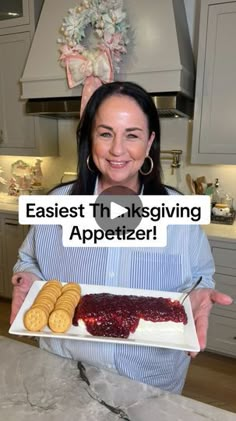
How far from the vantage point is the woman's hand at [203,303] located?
0.75m

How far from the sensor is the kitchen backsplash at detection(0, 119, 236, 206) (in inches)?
86.4

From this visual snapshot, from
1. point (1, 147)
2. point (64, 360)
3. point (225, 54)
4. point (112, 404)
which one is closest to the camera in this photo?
point (112, 404)

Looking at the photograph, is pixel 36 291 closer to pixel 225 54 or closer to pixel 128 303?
pixel 128 303

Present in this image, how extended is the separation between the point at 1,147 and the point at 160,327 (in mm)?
2221

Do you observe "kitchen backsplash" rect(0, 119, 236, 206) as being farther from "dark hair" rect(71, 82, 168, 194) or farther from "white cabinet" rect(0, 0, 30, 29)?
"dark hair" rect(71, 82, 168, 194)

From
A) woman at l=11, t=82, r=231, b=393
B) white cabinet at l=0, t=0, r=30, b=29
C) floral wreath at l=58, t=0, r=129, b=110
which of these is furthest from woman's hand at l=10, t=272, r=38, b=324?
white cabinet at l=0, t=0, r=30, b=29

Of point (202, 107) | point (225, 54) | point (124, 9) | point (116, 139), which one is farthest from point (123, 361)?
point (124, 9)

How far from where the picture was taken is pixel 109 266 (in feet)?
3.01

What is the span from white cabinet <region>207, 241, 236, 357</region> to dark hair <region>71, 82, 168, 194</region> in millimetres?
995

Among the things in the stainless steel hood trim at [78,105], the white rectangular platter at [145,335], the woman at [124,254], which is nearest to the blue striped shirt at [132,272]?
the woman at [124,254]

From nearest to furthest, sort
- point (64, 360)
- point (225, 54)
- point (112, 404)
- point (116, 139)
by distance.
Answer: point (112, 404), point (64, 360), point (116, 139), point (225, 54)

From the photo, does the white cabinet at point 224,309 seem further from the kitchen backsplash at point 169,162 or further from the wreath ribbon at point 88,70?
the wreath ribbon at point 88,70

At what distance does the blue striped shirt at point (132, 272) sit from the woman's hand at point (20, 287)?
0.05 meters

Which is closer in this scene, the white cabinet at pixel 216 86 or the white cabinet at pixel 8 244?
the white cabinet at pixel 216 86
